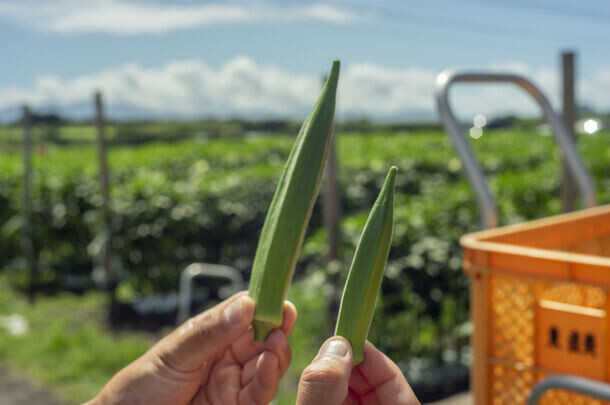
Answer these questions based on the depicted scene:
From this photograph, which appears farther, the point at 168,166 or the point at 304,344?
the point at 168,166

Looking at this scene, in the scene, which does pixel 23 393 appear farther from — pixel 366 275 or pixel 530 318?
pixel 366 275

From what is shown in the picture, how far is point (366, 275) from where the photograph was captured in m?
0.80

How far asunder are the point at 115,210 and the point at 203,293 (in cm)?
114

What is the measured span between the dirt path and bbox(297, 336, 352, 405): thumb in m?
3.98

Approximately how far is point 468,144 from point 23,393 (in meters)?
3.71

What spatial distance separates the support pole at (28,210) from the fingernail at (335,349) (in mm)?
6939

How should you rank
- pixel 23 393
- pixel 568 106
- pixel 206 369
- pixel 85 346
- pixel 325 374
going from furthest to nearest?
pixel 85 346
pixel 23 393
pixel 568 106
pixel 206 369
pixel 325 374

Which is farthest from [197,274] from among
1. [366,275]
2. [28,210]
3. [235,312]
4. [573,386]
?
[28,210]

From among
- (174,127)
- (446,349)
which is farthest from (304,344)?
(174,127)

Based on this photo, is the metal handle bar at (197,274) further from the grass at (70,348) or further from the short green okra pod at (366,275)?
the short green okra pod at (366,275)

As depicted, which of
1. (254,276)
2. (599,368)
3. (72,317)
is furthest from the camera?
(72,317)

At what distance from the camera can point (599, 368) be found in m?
1.58

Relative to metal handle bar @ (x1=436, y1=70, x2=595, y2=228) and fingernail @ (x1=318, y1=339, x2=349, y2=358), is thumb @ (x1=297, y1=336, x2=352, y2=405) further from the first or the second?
metal handle bar @ (x1=436, y1=70, x2=595, y2=228)

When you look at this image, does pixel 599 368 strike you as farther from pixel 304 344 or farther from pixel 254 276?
pixel 304 344
